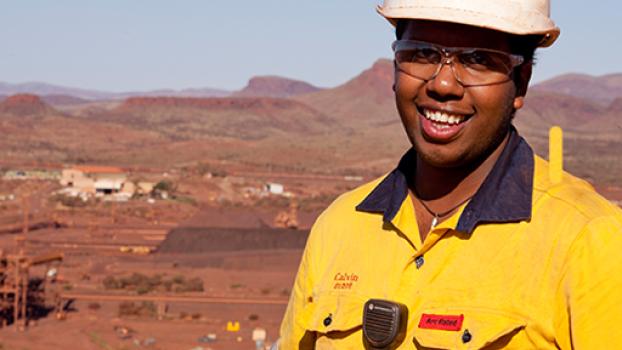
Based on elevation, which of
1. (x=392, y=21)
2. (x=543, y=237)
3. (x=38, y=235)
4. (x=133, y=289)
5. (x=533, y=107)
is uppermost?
(x=392, y=21)

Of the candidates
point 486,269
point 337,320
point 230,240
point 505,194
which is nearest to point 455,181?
point 505,194

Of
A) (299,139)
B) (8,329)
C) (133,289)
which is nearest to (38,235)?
(133,289)

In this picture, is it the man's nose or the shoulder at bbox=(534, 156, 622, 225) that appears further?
the man's nose

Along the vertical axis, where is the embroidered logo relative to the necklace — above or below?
below

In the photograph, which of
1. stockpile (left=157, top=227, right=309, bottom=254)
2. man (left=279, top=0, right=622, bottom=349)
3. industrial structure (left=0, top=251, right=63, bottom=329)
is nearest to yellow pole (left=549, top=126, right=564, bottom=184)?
man (left=279, top=0, right=622, bottom=349)

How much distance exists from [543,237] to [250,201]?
52.0 metres

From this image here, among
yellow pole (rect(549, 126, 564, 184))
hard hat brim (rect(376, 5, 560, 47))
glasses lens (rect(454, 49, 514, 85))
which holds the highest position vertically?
hard hat brim (rect(376, 5, 560, 47))

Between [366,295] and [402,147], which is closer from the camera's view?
[366,295]

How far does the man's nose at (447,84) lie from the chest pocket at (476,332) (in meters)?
0.48

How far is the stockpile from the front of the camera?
110 ft

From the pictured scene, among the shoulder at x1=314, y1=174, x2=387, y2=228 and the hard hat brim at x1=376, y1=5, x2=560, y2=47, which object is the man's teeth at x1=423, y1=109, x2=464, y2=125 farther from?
the shoulder at x1=314, y1=174, x2=387, y2=228

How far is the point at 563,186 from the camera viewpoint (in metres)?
2.28

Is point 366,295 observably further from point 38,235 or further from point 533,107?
point 533,107

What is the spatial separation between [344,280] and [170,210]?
47.3 meters
